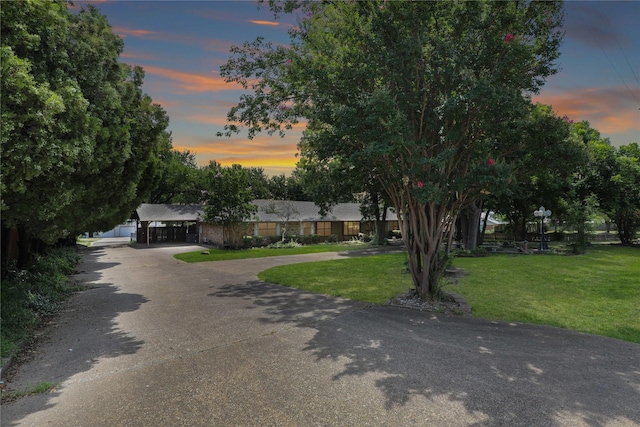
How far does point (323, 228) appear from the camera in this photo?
36562 millimetres

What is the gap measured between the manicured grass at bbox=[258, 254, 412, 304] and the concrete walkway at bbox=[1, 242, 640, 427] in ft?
6.85

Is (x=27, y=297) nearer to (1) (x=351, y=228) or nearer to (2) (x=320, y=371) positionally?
(2) (x=320, y=371)

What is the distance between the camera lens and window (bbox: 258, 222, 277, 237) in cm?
3203

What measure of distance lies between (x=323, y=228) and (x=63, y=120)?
31.4m

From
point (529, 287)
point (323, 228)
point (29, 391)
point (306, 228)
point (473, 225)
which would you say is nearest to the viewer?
point (29, 391)

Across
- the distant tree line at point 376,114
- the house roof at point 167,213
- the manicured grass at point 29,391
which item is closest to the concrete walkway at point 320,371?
the manicured grass at point 29,391

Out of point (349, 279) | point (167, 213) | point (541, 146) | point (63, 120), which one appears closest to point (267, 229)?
point (167, 213)

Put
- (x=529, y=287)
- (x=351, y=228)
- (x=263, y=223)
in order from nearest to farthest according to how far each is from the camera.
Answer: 1. (x=529, y=287)
2. (x=263, y=223)
3. (x=351, y=228)

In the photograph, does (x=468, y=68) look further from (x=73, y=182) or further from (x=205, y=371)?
(x=73, y=182)

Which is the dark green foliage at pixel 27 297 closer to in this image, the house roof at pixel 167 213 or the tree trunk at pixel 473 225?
the house roof at pixel 167 213

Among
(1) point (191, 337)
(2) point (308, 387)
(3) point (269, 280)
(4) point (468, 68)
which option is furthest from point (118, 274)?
(4) point (468, 68)

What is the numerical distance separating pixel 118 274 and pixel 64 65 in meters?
10.7

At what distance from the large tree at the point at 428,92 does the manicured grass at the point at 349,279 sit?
189 centimetres

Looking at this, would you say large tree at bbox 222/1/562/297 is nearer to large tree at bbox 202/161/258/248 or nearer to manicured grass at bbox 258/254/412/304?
manicured grass at bbox 258/254/412/304
